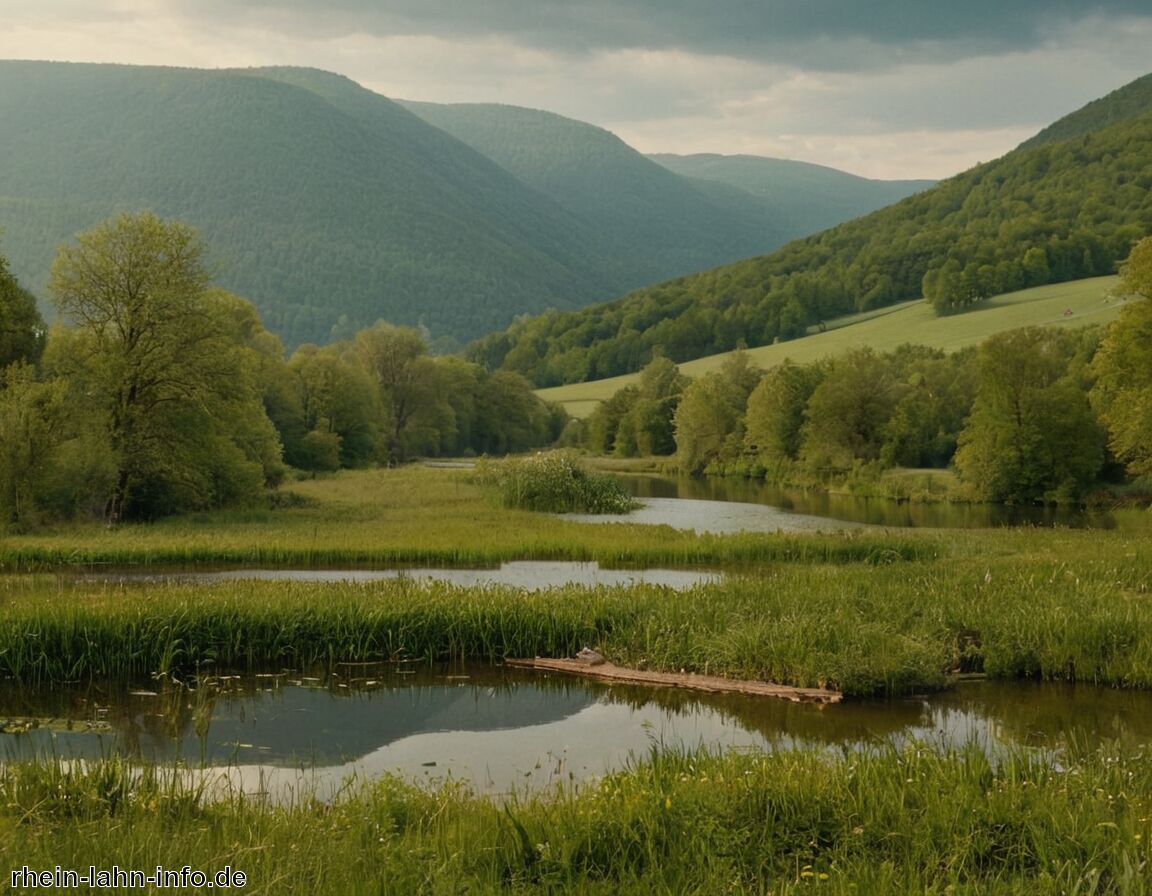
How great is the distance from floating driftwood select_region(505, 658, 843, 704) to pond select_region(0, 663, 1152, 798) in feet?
0.84

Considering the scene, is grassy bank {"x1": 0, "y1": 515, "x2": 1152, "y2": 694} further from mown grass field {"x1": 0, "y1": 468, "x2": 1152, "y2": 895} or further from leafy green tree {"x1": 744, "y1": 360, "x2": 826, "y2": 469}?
leafy green tree {"x1": 744, "y1": 360, "x2": 826, "y2": 469}

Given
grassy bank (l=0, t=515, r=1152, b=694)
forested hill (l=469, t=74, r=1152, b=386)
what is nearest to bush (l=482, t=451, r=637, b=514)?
grassy bank (l=0, t=515, r=1152, b=694)

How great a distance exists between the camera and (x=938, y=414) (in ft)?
271

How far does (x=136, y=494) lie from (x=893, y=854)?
123ft

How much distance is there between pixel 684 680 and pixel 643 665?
110cm

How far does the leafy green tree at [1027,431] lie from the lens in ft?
204

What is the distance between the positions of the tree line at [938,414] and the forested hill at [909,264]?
32.8 m

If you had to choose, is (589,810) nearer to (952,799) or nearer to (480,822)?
(480,822)

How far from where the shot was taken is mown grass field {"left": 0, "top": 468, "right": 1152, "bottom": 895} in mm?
8555

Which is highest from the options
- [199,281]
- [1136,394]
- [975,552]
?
[199,281]

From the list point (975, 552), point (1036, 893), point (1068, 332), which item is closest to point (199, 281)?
point (975, 552)

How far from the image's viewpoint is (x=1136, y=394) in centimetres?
4809

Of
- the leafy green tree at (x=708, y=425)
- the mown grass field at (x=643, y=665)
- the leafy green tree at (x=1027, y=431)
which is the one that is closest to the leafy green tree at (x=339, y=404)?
the leafy green tree at (x=708, y=425)

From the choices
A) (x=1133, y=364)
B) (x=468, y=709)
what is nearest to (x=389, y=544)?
(x=468, y=709)
